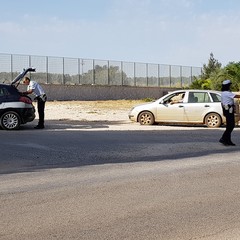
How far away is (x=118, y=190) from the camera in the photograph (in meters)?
8.53

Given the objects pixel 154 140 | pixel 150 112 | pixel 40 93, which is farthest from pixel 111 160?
pixel 150 112

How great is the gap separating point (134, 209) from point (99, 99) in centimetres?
4580

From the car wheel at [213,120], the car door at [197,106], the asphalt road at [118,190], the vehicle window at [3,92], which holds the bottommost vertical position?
the asphalt road at [118,190]

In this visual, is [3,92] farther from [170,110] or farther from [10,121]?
[170,110]

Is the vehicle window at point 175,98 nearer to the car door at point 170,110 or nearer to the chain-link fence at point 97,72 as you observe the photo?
the car door at point 170,110

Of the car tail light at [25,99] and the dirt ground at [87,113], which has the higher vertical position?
the car tail light at [25,99]

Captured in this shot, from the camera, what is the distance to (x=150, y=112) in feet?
74.9

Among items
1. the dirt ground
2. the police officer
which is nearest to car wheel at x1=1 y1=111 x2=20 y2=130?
the dirt ground

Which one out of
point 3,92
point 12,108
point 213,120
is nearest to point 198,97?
point 213,120

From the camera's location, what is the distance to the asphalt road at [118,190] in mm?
6344

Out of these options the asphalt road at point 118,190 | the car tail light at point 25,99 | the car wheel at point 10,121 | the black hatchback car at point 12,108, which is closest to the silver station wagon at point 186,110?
the car tail light at point 25,99

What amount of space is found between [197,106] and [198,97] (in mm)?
417

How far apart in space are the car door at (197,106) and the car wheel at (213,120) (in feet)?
0.72

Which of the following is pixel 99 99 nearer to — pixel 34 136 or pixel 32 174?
pixel 34 136
